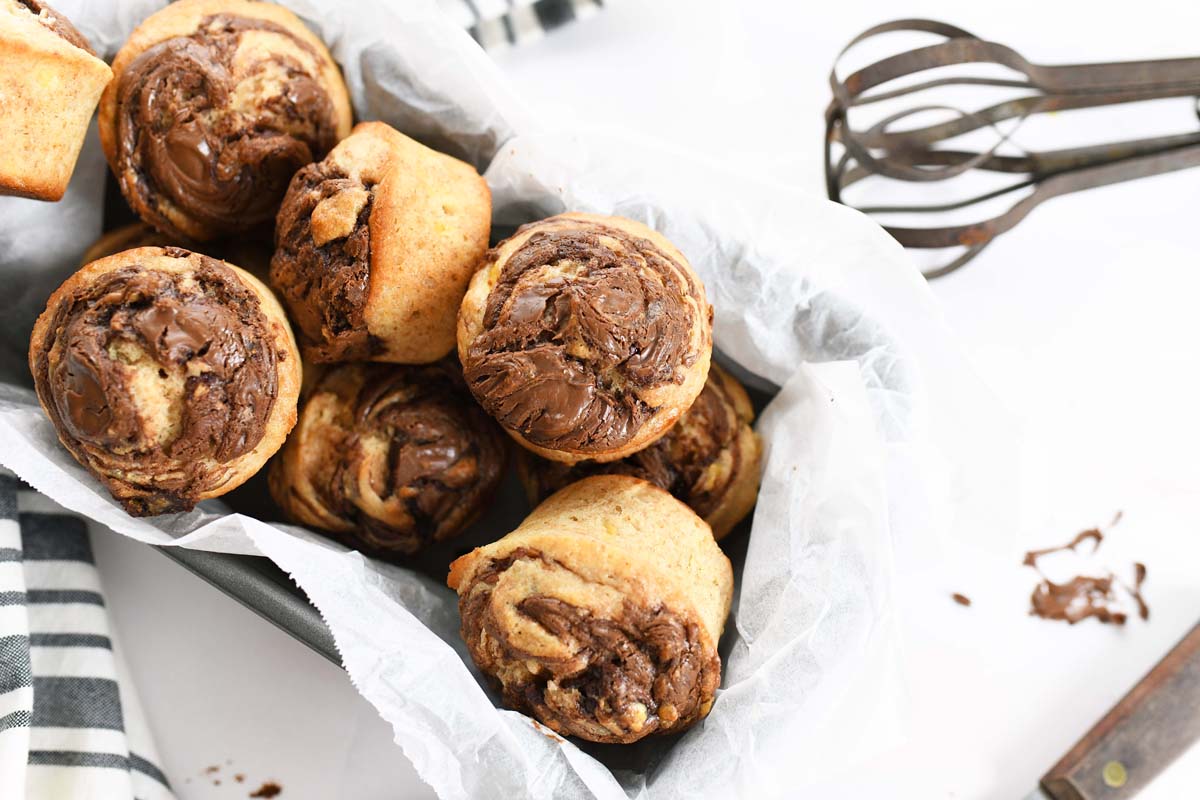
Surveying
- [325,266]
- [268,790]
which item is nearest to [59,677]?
[268,790]

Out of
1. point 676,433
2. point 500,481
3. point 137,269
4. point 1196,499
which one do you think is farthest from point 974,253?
point 137,269

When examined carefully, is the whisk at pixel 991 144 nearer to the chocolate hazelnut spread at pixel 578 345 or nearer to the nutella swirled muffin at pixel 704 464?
the nutella swirled muffin at pixel 704 464

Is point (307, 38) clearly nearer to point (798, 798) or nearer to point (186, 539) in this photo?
point (186, 539)

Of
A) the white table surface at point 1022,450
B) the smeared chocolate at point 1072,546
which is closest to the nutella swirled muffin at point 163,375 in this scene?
the white table surface at point 1022,450

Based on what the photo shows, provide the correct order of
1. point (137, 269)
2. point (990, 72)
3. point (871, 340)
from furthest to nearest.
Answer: point (990, 72), point (871, 340), point (137, 269)

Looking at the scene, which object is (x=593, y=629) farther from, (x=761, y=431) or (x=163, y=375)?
(x=163, y=375)

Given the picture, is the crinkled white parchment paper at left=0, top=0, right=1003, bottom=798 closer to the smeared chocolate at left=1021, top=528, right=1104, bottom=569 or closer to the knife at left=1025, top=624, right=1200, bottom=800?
the smeared chocolate at left=1021, top=528, right=1104, bottom=569
